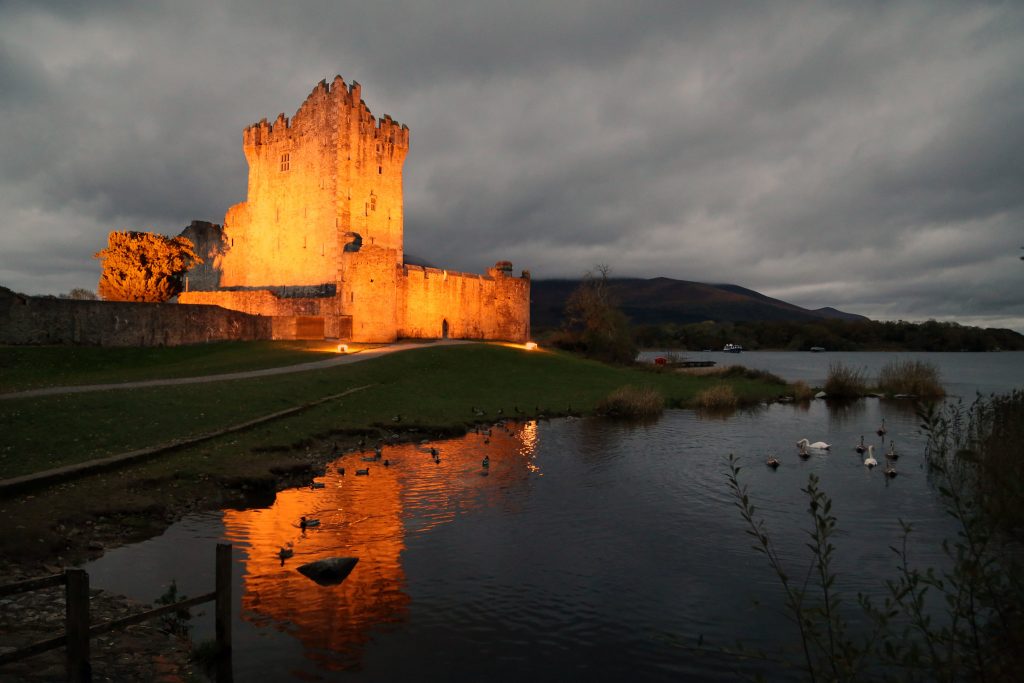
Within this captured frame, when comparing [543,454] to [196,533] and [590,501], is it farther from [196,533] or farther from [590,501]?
[196,533]

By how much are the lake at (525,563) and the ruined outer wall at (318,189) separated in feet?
119

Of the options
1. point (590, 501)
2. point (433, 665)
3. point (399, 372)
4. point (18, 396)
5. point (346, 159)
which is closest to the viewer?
point (433, 665)

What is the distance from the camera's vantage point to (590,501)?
579 inches

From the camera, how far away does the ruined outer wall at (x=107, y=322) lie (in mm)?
32531

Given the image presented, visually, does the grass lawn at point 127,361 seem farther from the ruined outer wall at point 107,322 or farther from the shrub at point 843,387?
the shrub at point 843,387

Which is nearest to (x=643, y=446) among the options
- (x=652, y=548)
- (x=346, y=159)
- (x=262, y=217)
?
(x=652, y=548)

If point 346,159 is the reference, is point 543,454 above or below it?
below

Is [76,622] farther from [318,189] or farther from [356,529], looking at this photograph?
[318,189]

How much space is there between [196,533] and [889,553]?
12.3 m

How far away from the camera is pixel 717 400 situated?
33906 millimetres

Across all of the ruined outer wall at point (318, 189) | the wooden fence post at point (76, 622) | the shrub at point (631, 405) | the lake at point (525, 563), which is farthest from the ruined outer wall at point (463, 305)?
the wooden fence post at point (76, 622)

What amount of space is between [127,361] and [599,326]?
129 feet

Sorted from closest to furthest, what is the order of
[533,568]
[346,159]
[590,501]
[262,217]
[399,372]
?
[533,568] → [590,501] → [399,372] → [346,159] → [262,217]

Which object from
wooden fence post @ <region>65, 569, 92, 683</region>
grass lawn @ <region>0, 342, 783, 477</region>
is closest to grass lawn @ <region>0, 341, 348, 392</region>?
grass lawn @ <region>0, 342, 783, 477</region>
